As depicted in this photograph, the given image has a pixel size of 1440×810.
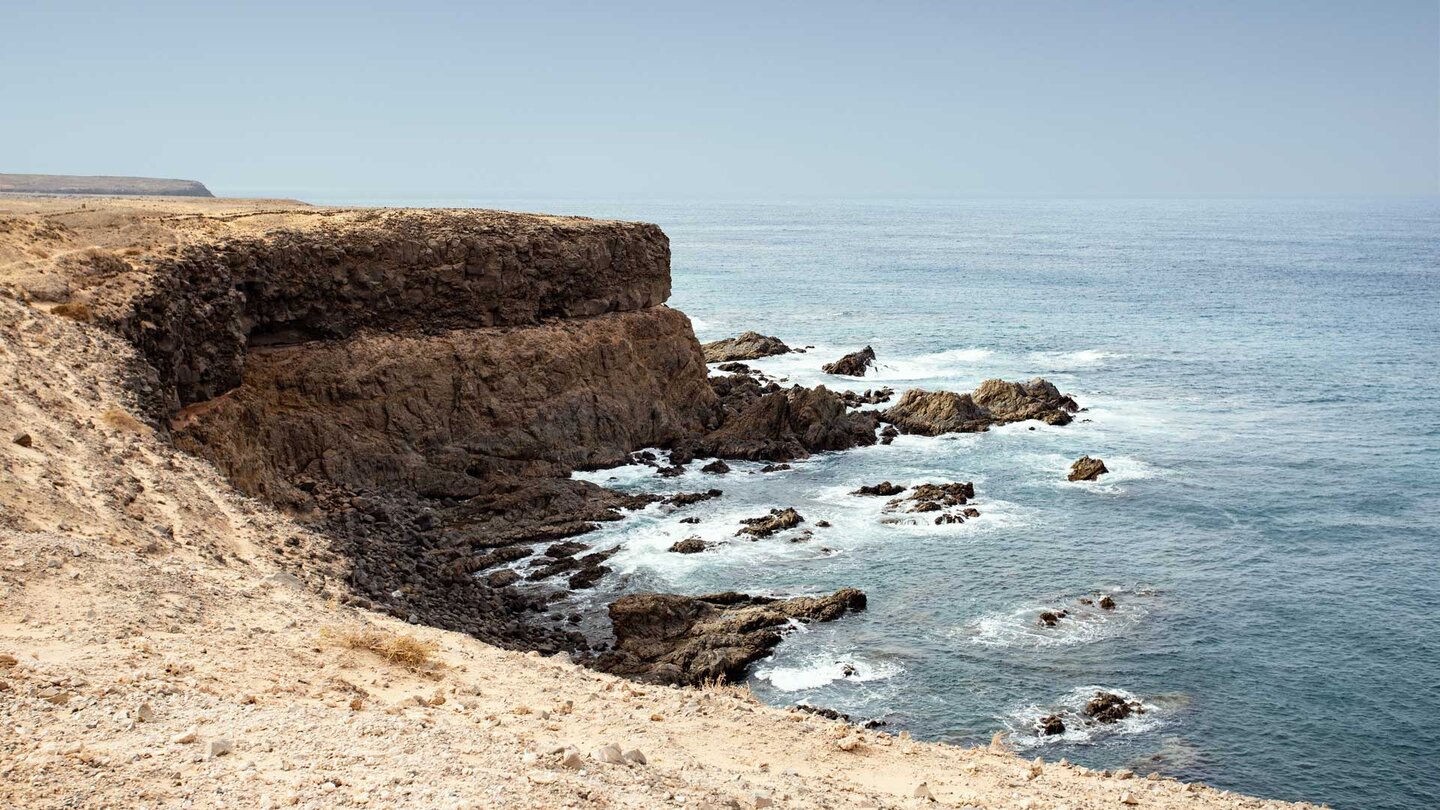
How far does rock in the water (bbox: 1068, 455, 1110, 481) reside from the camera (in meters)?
49.9

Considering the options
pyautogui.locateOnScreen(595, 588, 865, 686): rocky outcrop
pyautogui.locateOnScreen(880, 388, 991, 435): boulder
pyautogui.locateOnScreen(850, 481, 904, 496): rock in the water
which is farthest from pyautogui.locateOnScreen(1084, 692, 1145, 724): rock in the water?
pyautogui.locateOnScreen(880, 388, 991, 435): boulder

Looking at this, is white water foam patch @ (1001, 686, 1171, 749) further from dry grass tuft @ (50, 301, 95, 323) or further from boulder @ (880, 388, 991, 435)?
boulder @ (880, 388, 991, 435)

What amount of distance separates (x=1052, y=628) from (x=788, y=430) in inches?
902

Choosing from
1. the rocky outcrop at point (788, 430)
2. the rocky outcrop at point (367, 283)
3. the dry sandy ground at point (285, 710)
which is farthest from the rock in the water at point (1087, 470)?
the dry sandy ground at point (285, 710)

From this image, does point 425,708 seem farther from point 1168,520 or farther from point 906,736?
point 1168,520

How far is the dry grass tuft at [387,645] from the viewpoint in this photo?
62.1ft

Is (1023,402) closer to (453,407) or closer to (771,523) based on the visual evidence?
(771,523)

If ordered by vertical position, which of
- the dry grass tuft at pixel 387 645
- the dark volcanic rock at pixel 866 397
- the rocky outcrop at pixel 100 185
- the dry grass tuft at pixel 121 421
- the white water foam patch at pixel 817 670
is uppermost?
the rocky outcrop at pixel 100 185

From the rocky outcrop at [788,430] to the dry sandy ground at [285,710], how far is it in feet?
97.1

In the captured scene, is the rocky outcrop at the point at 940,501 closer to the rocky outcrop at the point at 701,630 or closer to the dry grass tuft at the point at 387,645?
the rocky outcrop at the point at 701,630

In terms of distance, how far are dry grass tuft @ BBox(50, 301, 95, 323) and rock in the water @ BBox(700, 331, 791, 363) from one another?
46.0 metres

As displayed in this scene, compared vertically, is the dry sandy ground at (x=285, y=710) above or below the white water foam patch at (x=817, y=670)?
above

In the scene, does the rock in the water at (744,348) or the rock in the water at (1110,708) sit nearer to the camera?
the rock in the water at (1110,708)

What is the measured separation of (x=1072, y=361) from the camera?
3137 inches
